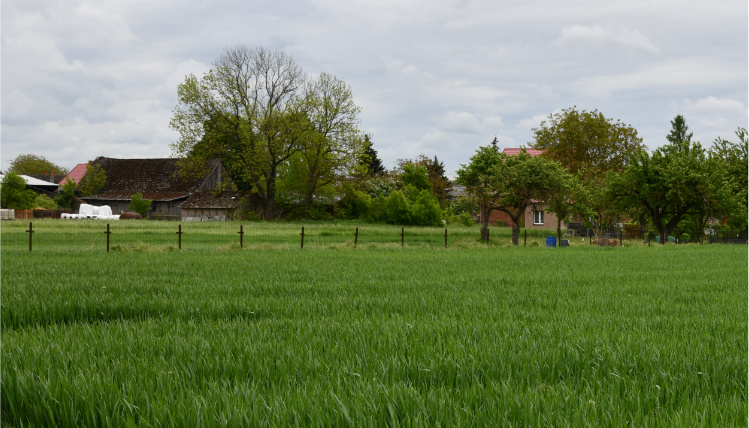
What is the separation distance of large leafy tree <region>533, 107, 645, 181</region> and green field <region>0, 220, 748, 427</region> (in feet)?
173

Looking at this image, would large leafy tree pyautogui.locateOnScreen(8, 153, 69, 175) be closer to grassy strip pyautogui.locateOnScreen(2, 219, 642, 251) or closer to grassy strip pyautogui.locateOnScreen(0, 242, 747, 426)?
grassy strip pyautogui.locateOnScreen(2, 219, 642, 251)

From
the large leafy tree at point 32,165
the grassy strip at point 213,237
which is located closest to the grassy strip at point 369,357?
the grassy strip at point 213,237

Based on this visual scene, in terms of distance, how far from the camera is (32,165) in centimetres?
12644

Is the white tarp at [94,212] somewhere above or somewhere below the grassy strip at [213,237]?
above

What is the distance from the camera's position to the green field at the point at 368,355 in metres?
3.73

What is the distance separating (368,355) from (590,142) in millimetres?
62356

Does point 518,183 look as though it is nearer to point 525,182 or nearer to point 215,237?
point 525,182

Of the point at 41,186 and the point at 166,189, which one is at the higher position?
the point at 41,186

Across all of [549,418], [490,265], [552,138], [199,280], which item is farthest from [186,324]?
[552,138]

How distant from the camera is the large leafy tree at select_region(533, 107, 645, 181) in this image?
2479 inches

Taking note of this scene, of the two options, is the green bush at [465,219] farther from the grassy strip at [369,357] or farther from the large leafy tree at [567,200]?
the grassy strip at [369,357]

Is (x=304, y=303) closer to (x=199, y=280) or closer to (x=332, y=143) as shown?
(x=199, y=280)

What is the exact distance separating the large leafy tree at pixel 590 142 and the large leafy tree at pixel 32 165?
10300 centimetres

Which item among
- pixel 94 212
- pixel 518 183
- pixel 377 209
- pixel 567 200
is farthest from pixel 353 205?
pixel 518 183
